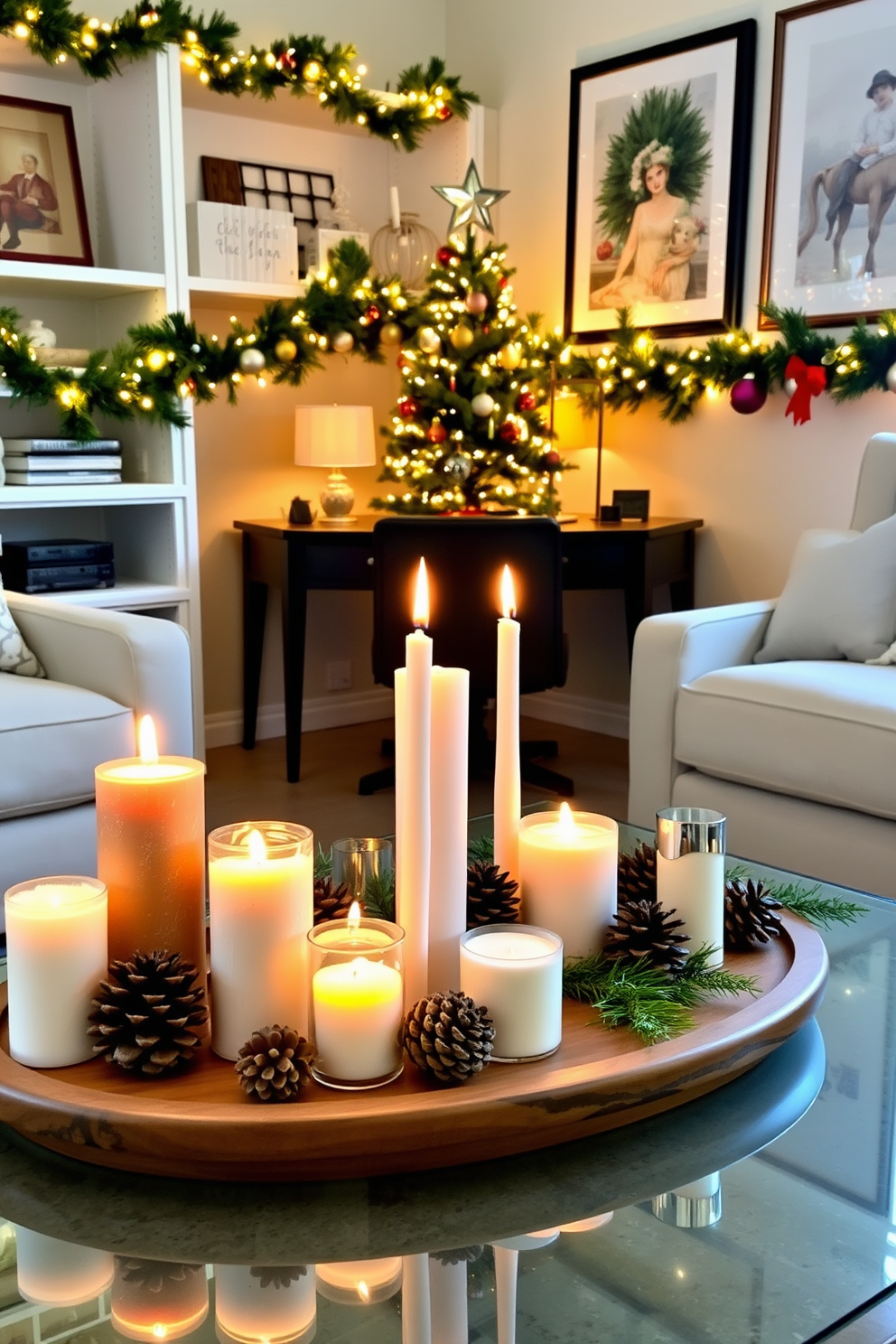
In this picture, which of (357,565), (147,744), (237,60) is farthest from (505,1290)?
(237,60)

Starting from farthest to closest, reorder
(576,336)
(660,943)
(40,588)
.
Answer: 1. (576,336)
2. (40,588)
3. (660,943)

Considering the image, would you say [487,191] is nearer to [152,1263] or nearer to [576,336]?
[576,336]

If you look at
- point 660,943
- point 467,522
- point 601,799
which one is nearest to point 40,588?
point 467,522

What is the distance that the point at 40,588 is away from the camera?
319 centimetres

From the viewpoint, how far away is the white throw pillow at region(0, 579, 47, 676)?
243 centimetres

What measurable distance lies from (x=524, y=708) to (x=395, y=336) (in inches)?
54.3

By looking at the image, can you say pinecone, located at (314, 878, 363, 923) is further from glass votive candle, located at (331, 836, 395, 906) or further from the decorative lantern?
the decorative lantern

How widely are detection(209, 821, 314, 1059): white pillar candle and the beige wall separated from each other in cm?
279

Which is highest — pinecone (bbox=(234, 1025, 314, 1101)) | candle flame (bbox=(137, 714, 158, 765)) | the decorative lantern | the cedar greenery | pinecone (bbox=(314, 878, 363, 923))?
the cedar greenery

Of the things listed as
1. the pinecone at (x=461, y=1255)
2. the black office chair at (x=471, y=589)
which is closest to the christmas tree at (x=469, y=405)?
the black office chair at (x=471, y=589)

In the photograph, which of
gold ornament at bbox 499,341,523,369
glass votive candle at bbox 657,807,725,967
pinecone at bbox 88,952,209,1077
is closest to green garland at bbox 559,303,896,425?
gold ornament at bbox 499,341,523,369

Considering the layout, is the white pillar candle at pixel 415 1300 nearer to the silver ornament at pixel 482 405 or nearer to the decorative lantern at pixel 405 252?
the silver ornament at pixel 482 405

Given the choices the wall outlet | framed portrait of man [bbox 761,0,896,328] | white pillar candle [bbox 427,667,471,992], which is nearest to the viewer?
white pillar candle [bbox 427,667,471,992]

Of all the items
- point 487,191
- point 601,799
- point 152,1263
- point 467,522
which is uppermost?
point 487,191
